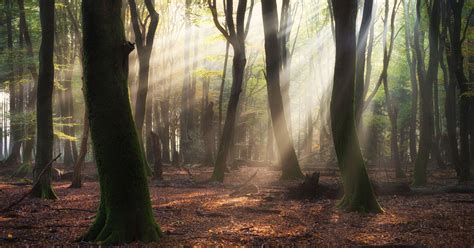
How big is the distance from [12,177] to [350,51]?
16392 millimetres

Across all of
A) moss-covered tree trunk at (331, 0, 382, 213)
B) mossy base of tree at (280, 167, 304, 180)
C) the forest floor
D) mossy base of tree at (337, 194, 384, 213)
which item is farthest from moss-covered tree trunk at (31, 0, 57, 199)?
mossy base of tree at (280, 167, 304, 180)

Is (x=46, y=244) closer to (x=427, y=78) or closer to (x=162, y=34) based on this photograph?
(x=427, y=78)

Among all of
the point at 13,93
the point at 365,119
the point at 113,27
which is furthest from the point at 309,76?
the point at 113,27

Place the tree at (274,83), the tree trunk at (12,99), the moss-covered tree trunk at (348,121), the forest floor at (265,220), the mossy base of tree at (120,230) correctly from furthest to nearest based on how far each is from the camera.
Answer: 1. the tree trunk at (12,99)
2. the tree at (274,83)
3. the moss-covered tree trunk at (348,121)
4. the forest floor at (265,220)
5. the mossy base of tree at (120,230)

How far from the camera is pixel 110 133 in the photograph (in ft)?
20.5

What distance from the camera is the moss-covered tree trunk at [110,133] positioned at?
6.24 m

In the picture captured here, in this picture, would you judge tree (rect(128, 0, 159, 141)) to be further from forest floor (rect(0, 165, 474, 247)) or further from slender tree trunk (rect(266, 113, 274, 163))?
slender tree trunk (rect(266, 113, 274, 163))

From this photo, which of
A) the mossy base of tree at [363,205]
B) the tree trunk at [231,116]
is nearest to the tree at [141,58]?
the tree trunk at [231,116]

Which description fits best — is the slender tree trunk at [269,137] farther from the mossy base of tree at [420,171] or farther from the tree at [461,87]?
the tree at [461,87]

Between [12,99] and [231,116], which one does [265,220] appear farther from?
[12,99]

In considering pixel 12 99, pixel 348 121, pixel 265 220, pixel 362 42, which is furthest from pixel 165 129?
pixel 265 220

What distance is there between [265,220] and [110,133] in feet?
13.5

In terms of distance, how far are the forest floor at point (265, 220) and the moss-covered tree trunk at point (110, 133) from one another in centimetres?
50

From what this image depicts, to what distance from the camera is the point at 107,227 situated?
622cm
